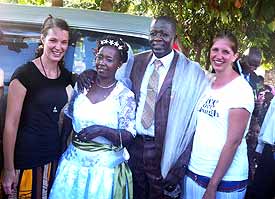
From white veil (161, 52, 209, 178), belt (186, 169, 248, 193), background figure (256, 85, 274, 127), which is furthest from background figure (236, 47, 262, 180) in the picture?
belt (186, 169, 248, 193)

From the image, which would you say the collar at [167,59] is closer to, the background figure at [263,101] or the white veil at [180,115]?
the white veil at [180,115]

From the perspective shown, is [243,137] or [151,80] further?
[151,80]

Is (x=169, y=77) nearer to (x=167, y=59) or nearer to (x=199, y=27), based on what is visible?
(x=167, y=59)

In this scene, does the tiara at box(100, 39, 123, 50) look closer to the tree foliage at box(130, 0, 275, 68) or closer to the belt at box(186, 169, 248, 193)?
the belt at box(186, 169, 248, 193)

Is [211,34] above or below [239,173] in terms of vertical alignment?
above

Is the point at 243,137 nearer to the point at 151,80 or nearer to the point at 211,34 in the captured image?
the point at 151,80

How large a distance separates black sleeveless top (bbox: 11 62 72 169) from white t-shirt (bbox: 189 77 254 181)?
0.96 meters

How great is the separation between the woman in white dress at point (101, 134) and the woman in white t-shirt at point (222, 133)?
476 mm

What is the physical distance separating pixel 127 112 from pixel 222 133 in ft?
2.09

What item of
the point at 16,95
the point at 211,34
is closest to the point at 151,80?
the point at 16,95

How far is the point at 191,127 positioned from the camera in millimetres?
3107

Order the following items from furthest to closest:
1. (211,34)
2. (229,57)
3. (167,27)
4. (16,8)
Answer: (211,34)
(16,8)
(167,27)
(229,57)

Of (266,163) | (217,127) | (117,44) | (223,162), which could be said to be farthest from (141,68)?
(266,163)

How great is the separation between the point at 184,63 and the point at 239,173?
0.87 m
